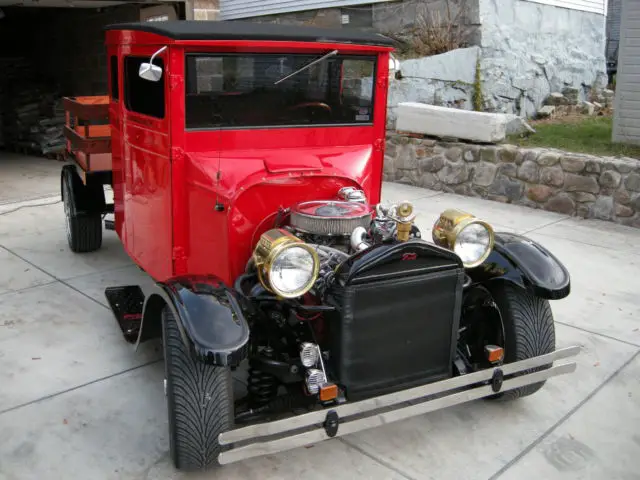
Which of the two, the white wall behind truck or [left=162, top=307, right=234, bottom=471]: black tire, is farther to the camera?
the white wall behind truck

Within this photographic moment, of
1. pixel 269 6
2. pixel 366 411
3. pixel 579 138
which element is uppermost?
pixel 269 6

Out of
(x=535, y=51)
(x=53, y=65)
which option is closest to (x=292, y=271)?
(x=535, y=51)

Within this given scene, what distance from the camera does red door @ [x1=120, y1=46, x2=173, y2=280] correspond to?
3645 millimetres

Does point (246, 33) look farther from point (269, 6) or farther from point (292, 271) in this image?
point (269, 6)

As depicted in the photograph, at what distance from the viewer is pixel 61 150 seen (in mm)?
11062

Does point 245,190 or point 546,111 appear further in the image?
point 546,111

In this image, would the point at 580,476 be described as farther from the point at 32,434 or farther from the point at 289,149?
the point at 32,434

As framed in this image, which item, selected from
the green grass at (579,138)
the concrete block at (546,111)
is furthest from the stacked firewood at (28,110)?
the concrete block at (546,111)

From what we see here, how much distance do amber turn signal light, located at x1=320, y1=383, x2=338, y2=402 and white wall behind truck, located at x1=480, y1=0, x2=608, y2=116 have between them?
8.08m

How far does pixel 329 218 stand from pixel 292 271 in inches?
18.6

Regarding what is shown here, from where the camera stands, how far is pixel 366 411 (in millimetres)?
2832

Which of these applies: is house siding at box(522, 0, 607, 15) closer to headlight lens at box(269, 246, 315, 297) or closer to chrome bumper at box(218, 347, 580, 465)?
chrome bumper at box(218, 347, 580, 465)

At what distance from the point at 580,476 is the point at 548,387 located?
83 centimetres

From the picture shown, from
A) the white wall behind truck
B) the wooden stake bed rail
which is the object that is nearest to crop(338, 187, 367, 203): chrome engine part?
the wooden stake bed rail
